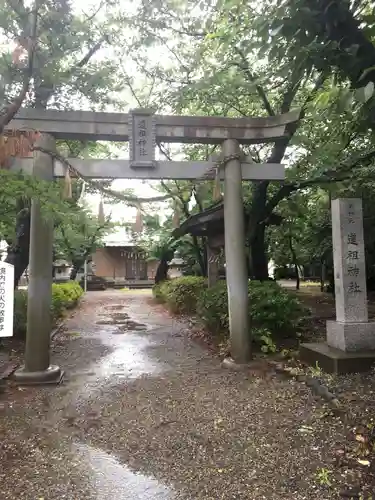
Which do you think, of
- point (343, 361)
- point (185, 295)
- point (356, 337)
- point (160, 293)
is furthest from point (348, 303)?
point (160, 293)

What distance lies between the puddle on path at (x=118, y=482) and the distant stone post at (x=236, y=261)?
13.4 ft

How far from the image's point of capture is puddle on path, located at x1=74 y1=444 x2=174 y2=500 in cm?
384

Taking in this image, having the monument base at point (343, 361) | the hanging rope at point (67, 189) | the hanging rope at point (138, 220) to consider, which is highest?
the hanging rope at point (67, 189)

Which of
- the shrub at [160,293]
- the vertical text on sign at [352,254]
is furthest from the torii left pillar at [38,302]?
the shrub at [160,293]

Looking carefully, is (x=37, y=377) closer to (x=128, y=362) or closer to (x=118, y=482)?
(x=128, y=362)

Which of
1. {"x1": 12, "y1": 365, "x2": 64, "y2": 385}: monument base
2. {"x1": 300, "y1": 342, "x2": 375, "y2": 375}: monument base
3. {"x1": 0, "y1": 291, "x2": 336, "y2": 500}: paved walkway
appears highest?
{"x1": 300, "y1": 342, "x2": 375, "y2": 375}: monument base

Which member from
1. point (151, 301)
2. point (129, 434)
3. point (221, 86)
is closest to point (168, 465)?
point (129, 434)

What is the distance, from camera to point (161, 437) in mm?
5070

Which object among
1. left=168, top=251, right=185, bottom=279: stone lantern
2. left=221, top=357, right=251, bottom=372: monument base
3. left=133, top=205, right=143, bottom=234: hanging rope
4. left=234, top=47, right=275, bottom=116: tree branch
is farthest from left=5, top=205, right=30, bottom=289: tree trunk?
left=168, top=251, right=185, bottom=279: stone lantern

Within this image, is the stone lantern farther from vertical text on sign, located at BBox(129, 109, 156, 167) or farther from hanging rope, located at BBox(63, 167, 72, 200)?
hanging rope, located at BBox(63, 167, 72, 200)

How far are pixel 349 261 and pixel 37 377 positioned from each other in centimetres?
603

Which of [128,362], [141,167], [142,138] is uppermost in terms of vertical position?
[142,138]

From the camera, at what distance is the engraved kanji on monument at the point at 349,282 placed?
7430 mm

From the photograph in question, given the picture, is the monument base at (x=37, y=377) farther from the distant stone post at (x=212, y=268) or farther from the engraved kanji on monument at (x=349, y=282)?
the distant stone post at (x=212, y=268)
